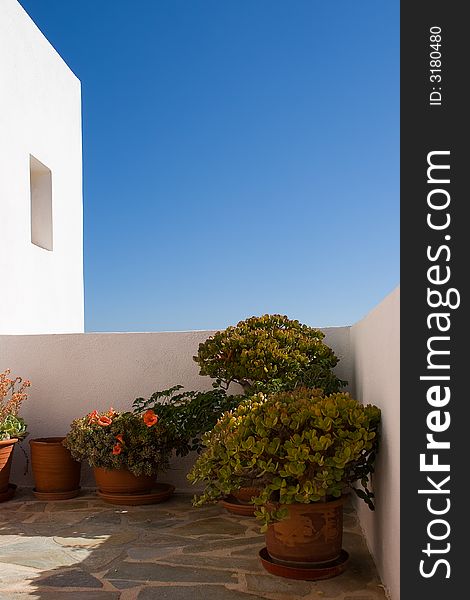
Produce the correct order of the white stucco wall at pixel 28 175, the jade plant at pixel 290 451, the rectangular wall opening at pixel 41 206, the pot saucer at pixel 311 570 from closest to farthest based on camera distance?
the jade plant at pixel 290 451 → the pot saucer at pixel 311 570 → the white stucco wall at pixel 28 175 → the rectangular wall opening at pixel 41 206

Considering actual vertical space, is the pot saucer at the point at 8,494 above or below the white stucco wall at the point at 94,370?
below

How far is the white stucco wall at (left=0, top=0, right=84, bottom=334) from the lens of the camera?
7.19 m

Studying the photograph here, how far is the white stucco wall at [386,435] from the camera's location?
304 cm

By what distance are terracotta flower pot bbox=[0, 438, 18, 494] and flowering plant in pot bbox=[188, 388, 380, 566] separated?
2541 mm

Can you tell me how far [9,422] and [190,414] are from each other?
5.19ft

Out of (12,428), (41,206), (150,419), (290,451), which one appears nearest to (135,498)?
(150,419)

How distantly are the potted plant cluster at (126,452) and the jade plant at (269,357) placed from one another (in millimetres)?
605

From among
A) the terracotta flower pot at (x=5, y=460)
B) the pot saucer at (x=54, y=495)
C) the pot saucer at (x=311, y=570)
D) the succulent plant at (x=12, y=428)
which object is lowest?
the pot saucer at (x=54, y=495)

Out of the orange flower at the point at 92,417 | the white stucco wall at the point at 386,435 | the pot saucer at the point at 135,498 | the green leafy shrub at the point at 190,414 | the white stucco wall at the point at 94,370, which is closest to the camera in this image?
the white stucco wall at the point at 386,435

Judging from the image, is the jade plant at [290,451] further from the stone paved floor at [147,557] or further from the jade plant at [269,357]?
the jade plant at [269,357]

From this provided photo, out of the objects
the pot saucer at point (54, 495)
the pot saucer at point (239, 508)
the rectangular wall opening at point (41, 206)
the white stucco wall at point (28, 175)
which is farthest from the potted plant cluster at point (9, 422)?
the rectangular wall opening at point (41, 206)

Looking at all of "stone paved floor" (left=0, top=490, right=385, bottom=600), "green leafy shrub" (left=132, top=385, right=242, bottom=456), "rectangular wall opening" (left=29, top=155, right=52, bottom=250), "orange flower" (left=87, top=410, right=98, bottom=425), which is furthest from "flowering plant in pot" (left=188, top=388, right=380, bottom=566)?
"rectangular wall opening" (left=29, top=155, right=52, bottom=250)

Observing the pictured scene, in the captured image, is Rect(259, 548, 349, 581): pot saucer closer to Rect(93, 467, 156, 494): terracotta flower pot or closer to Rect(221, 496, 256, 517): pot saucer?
Rect(221, 496, 256, 517): pot saucer

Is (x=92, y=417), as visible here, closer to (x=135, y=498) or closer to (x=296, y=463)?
(x=135, y=498)
